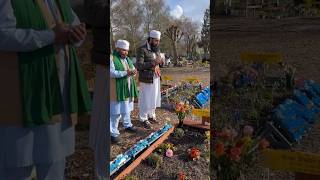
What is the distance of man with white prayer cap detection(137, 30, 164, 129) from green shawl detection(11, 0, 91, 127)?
1.23 feet

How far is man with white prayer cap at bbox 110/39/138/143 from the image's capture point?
112 inches

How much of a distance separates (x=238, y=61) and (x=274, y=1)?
1.10 feet

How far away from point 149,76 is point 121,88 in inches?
7.2

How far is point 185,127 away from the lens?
2.75 meters

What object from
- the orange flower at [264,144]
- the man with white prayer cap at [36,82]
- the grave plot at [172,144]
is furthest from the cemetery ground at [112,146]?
the orange flower at [264,144]

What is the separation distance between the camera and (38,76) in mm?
2611

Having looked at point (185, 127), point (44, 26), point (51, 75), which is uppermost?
point (44, 26)

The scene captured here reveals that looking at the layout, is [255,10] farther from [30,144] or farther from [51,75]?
[30,144]

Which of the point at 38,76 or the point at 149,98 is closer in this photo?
the point at 38,76

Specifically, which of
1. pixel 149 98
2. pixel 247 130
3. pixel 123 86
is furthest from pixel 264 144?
pixel 123 86

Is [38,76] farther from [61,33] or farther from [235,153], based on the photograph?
[235,153]

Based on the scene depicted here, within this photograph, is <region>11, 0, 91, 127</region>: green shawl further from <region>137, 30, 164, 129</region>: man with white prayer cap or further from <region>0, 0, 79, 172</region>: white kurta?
<region>137, 30, 164, 129</region>: man with white prayer cap

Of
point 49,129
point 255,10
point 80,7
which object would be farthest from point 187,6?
point 49,129

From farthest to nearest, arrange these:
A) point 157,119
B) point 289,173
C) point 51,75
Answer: point 157,119
point 51,75
point 289,173
